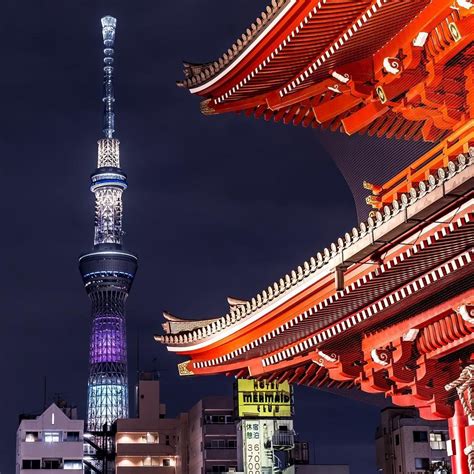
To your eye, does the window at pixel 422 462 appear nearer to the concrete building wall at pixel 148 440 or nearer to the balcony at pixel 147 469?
the concrete building wall at pixel 148 440

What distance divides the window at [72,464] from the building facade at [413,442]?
2777cm

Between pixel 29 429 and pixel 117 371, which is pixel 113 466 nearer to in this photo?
pixel 29 429

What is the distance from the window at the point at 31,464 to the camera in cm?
8796

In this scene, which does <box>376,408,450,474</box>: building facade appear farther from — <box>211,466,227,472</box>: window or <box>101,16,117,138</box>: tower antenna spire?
<box>101,16,117,138</box>: tower antenna spire

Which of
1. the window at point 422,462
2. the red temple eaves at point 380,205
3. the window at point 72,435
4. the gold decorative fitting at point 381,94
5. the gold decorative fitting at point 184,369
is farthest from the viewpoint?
the window at point 72,435

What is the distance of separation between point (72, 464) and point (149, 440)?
660cm

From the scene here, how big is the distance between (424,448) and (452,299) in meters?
55.7

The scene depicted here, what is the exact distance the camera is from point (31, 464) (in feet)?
290

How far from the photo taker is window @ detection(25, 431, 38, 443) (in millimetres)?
88938

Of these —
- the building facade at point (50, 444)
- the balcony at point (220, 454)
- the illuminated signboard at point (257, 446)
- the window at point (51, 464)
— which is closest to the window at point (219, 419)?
the balcony at point (220, 454)

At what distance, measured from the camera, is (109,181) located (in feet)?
511

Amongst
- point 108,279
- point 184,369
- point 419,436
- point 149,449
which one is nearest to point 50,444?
point 149,449

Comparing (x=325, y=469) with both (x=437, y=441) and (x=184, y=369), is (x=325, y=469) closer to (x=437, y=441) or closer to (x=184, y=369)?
(x=437, y=441)

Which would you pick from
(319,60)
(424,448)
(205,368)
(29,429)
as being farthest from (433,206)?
(29,429)
